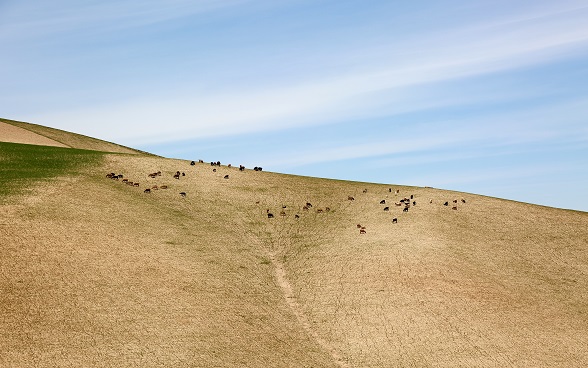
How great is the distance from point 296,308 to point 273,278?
475 centimetres

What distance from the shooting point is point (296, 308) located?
132ft

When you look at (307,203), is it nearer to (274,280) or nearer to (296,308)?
(274,280)

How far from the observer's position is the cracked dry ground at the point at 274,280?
33219 mm

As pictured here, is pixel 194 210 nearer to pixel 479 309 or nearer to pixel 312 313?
pixel 312 313

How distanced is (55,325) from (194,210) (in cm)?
2318

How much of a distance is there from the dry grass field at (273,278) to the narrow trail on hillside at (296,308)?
5.5 inches

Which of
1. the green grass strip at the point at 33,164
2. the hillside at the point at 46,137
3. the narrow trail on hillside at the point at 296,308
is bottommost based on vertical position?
the narrow trail on hillside at the point at 296,308

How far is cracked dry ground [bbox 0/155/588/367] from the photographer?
33219mm

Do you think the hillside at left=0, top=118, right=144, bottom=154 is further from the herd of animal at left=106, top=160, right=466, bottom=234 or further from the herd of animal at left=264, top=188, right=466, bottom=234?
the herd of animal at left=264, top=188, right=466, bottom=234

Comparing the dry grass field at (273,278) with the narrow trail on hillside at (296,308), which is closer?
the dry grass field at (273,278)

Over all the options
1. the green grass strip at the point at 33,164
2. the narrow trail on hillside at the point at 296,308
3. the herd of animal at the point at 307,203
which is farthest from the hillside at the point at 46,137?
the narrow trail on hillside at the point at 296,308

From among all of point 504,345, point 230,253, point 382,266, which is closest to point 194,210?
point 230,253

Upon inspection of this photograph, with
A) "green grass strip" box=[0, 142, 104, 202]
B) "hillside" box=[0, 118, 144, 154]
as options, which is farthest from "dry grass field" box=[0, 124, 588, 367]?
"hillside" box=[0, 118, 144, 154]

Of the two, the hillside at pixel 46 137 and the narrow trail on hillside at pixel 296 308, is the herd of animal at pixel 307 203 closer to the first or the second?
the narrow trail on hillside at pixel 296 308
